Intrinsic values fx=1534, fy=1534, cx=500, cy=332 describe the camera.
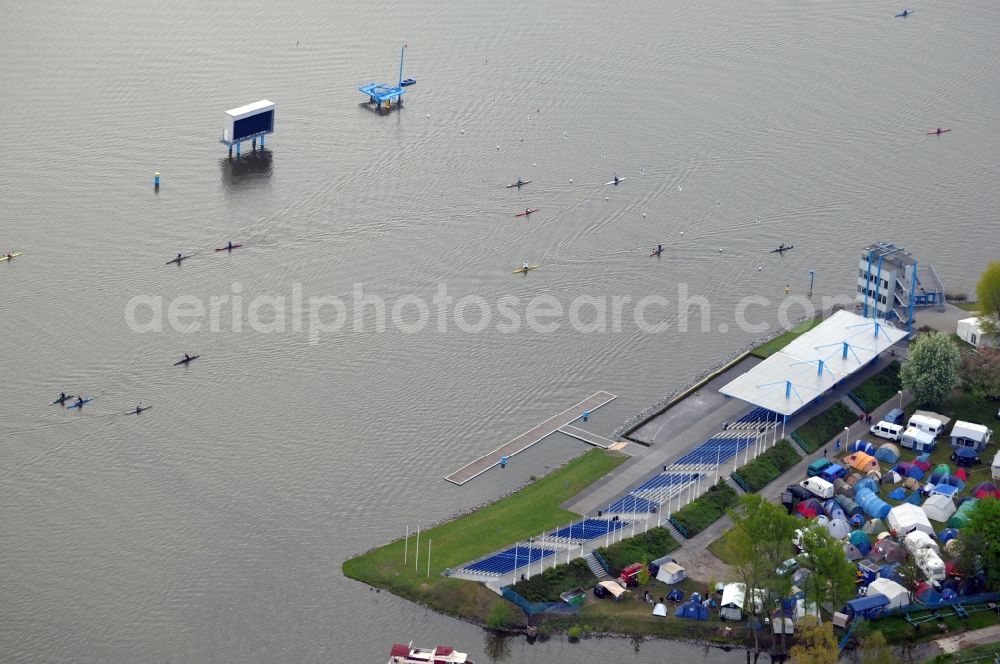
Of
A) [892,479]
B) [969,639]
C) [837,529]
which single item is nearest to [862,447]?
[892,479]

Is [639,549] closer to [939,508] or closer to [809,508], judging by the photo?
[809,508]

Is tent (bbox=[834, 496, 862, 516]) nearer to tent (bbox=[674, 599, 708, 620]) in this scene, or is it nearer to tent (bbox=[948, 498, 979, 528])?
tent (bbox=[948, 498, 979, 528])

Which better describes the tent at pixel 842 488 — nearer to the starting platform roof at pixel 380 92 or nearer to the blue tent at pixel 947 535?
the blue tent at pixel 947 535

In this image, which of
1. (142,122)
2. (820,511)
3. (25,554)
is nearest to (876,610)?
(820,511)

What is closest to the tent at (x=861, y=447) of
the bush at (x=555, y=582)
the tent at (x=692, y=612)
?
the tent at (x=692, y=612)

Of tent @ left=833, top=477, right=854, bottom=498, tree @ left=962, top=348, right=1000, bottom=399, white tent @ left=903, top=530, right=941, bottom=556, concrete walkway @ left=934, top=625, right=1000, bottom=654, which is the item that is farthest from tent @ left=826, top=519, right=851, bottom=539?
tree @ left=962, top=348, right=1000, bottom=399

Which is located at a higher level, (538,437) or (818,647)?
(538,437)

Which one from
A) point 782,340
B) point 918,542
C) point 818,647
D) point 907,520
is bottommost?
point 818,647

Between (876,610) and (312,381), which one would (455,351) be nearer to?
(312,381)
